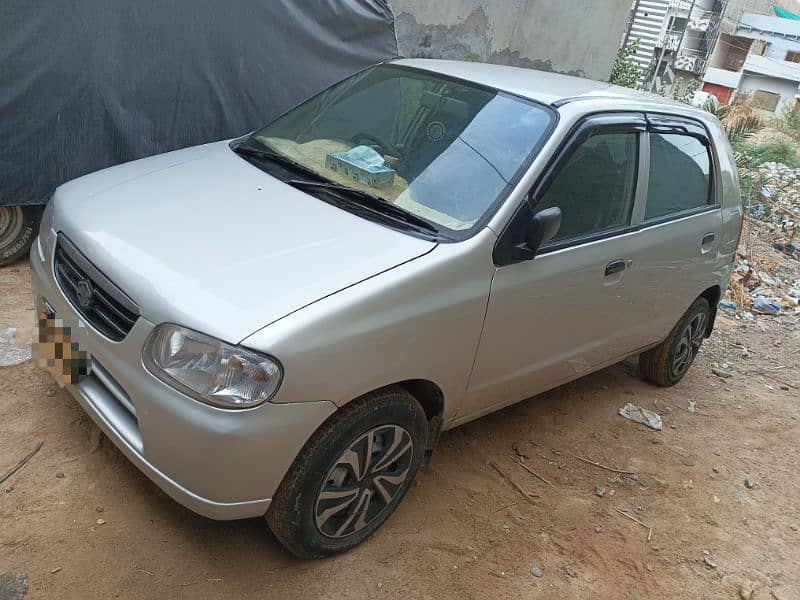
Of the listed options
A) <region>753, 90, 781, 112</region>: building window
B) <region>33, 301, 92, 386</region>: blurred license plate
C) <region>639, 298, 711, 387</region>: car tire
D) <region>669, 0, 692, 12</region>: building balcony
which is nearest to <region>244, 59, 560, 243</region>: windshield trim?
<region>33, 301, 92, 386</region>: blurred license plate

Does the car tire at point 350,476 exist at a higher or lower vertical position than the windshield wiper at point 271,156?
lower

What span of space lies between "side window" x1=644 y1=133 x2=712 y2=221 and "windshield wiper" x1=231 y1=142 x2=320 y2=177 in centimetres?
176

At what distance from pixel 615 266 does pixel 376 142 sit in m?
1.28

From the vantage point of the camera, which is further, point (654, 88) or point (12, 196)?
point (654, 88)

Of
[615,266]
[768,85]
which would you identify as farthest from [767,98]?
[615,266]

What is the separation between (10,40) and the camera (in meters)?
4.22

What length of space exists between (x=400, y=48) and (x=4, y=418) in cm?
510

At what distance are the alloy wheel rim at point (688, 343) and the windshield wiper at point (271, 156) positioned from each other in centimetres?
275

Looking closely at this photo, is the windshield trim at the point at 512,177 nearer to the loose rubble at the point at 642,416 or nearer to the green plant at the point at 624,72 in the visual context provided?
the loose rubble at the point at 642,416

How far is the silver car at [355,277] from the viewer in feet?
7.34

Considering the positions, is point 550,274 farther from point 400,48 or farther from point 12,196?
point 400,48

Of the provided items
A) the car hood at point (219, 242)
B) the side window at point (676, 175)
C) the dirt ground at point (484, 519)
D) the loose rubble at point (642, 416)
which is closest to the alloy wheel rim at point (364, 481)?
the dirt ground at point (484, 519)

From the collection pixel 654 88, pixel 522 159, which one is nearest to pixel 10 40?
pixel 522 159

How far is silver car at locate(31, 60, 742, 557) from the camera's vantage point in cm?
224
